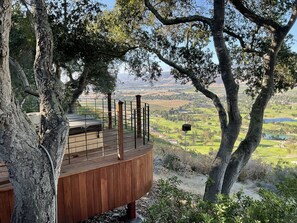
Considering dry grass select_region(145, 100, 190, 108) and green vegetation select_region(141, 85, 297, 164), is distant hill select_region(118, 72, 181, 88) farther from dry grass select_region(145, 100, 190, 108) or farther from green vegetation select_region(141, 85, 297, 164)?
dry grass select_region(145, 100, 190, 108)

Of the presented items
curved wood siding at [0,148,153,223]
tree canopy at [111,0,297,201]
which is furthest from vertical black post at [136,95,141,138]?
tree canopy at [111,0,297,201]

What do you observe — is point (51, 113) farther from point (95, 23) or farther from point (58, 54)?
point (95, 23)

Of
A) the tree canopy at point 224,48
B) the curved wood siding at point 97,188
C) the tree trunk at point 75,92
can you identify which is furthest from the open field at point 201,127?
the curved wood siding at point 97,188

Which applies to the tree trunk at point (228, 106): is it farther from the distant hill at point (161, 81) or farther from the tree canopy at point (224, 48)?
the distant hill at point (161, 81)

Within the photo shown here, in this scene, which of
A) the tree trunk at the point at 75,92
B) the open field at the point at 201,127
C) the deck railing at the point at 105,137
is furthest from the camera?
the open field at the point at 201,127

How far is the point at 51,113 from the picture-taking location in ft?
9.52

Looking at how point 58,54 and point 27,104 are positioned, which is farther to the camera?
point 27,104

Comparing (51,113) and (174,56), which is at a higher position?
(174,56)

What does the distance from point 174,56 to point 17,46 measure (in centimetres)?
541

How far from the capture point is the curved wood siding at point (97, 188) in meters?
3.68

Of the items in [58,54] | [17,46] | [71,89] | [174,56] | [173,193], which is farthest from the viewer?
[71,89]

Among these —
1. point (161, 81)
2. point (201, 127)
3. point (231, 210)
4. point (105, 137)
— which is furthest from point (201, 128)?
point (231, 210)

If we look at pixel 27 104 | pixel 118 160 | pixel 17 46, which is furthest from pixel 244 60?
pixel 27 104

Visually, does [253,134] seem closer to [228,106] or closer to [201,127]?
[228,106]
